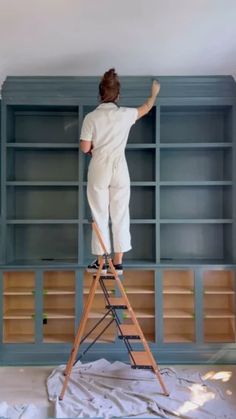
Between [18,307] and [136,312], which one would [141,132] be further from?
[18,307]

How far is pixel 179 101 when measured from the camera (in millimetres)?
3248

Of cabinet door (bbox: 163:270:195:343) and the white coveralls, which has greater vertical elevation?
the white coveralls

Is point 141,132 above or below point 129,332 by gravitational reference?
above

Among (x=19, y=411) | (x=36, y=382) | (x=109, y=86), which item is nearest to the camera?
(x=19, y=411)

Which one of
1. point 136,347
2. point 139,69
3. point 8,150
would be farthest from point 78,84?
point 136,347

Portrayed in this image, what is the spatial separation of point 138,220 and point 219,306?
45.3 inches

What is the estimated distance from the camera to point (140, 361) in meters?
2.60

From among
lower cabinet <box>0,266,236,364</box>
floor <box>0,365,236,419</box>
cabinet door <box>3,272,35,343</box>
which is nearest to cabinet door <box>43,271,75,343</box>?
lower cabinet <box>0,266,236,364</box>

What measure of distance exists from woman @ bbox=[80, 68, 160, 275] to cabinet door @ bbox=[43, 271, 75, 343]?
0.89 m

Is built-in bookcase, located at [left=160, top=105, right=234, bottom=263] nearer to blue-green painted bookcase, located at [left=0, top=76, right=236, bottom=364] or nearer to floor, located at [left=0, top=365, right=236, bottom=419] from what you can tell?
blue-green painted bookcase, located at [left=0, top=76, right=236, bottom=364]

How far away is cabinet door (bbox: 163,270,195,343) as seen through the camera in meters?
3.36

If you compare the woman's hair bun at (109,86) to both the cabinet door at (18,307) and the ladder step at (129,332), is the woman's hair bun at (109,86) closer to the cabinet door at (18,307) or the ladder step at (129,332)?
the ladder step at (129,332)

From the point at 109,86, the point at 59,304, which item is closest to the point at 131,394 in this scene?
the point at 59,304

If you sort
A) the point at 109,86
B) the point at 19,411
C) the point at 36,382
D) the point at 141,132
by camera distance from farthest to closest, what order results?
1. the point at 141,132
2. the point at 36,382
3. the point at 109,86
4. the point at 19,411
